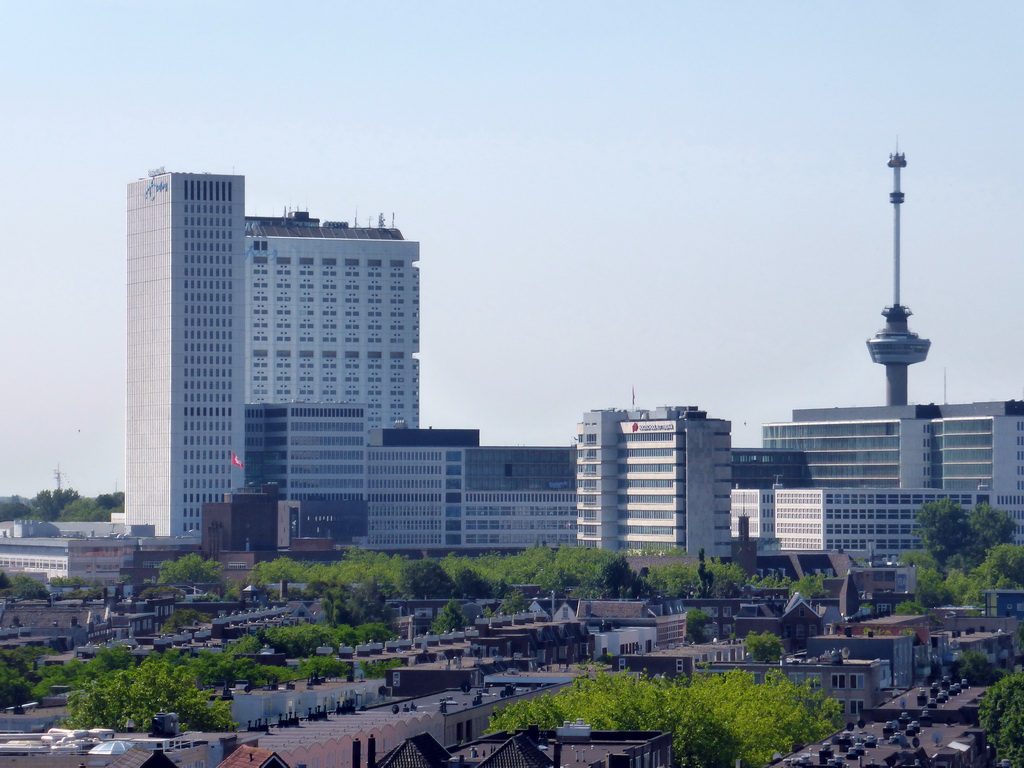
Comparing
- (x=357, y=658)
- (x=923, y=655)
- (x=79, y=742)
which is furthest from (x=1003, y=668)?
(x=79, y=742)

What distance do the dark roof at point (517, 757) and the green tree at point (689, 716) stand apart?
62.5ft

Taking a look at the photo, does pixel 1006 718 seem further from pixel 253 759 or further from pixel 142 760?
pixel 142 760

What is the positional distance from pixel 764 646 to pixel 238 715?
67451 millimetres

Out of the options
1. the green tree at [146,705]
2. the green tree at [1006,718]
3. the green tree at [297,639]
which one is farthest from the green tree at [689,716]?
the green tree at [297,639]

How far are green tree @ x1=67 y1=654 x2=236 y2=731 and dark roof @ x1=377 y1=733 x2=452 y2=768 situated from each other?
69.5ft

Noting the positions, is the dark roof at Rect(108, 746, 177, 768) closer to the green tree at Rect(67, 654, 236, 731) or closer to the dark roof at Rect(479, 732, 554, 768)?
the dark roof at Rect(479, 732, 554, 768)

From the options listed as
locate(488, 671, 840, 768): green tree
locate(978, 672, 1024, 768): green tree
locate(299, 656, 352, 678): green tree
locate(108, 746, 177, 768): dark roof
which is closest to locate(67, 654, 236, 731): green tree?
locate(488, 671, 840, 768): green tree

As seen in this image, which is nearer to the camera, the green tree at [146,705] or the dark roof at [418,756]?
the dark roof at [418,756]

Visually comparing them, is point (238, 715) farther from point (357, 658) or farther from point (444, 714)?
point (357, 658)

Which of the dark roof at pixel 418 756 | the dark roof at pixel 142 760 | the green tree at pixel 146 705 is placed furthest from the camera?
the green tree at pixel 146 705

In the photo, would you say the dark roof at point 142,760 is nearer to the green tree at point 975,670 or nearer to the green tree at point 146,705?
the green tree at point 146,705

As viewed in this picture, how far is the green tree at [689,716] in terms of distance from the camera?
4766 inches

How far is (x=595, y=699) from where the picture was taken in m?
125

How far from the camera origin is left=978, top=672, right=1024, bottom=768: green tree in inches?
5285
